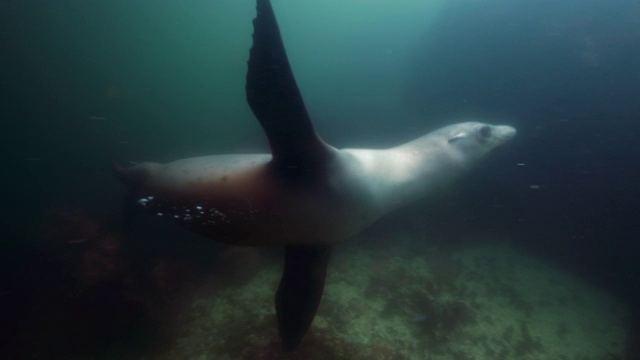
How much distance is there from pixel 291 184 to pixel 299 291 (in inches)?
42.5

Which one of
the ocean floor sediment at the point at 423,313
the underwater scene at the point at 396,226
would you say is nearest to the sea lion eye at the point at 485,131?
the underwater scene at the point at 396,226

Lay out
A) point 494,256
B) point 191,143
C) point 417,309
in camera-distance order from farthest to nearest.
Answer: point 191,143
point 494,256
point 417,309

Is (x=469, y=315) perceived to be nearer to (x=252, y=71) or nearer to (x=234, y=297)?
(x=234, y=297)

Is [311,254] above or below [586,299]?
above

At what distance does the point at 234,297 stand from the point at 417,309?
2142 mm

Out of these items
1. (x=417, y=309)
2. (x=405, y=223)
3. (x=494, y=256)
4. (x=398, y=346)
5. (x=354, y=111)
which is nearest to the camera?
(x=398, y=346)

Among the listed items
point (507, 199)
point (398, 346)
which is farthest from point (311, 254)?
point (507, 199)

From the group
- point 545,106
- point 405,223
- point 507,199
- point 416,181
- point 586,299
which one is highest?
point 545,106

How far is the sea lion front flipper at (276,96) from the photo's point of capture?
1.90 m

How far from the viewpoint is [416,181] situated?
2875mm

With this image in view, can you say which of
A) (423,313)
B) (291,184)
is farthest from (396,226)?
(291,184)

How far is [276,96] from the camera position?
2002 millimetres

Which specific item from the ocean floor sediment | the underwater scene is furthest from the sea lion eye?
the ocean floor sediment

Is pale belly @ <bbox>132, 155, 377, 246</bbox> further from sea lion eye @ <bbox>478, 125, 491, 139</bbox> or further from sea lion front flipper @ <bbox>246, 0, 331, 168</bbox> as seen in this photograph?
sea lion eye @ <bbox>478, 125, 491, 139</bbox>
